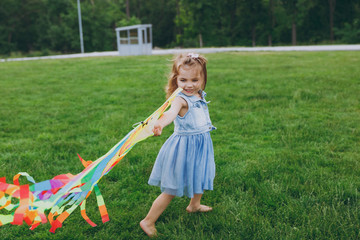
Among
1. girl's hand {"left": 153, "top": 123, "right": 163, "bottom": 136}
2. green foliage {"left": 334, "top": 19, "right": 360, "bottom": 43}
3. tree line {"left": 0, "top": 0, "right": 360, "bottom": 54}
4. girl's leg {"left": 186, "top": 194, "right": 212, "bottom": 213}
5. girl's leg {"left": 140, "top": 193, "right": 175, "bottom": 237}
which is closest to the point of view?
girl's hand {"left": 153, "top": 123, "right": 163, "bottom": 136}

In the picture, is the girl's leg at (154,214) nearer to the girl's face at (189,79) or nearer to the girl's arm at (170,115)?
the girl's arm at (170,115)

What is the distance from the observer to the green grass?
257 centimetres

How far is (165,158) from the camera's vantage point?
2438 mm

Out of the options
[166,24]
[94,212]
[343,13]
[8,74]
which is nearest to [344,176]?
[94,212]

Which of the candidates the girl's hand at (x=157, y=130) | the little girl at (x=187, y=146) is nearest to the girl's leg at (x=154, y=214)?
the little girl at (x=187, y=146)

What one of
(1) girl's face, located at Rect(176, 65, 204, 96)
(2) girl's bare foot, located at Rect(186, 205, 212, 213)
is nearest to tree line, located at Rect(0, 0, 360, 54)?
(2) girl's bare foot, located at Rect(186, 205, 212, 213)

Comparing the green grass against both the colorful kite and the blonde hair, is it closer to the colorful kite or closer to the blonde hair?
the colorful kite

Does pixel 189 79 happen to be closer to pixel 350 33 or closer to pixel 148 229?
pixel 148 229

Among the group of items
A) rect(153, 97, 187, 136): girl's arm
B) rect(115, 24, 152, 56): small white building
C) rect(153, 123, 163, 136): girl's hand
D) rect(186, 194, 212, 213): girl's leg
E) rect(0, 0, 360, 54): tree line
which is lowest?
rect(186, 194, 212, 213): girl's leg

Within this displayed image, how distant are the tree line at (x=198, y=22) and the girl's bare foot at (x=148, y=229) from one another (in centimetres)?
3696

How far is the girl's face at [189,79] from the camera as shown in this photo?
7.77 ft

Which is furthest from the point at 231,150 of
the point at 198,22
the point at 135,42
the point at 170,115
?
the point at 198,22

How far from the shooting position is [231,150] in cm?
412

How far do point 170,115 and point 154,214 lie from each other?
791mm
